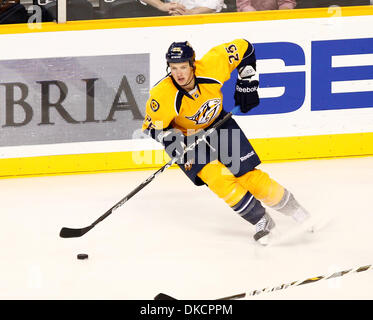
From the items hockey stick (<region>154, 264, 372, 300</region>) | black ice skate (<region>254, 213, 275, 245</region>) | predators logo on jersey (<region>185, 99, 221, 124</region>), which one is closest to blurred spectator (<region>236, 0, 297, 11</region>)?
predators logo on jersey (<region>185, 99, 221, 124</region>)

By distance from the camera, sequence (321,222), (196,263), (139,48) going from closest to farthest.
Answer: (196,263) → (321,222) → (139,48)

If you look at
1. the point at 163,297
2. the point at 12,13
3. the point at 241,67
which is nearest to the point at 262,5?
the point at 241,67

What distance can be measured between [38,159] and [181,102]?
1738 mm

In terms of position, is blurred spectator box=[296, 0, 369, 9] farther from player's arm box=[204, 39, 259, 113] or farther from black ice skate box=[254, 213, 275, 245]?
black ice skate box=[254, 213, 275, 245]

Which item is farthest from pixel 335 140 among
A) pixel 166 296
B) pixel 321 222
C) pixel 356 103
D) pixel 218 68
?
pixel 166 296

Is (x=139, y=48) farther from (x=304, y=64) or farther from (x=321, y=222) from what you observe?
(x=321, y=222)

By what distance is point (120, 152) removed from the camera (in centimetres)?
655

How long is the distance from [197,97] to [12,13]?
1.83m

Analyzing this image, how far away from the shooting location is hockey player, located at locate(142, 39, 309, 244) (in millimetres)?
5023

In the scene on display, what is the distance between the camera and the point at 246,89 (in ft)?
17.1

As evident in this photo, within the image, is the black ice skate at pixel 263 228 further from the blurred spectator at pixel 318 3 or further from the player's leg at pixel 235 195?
the blurred spectator at pixel 318 3

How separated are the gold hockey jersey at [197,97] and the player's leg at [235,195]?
263 millimetres

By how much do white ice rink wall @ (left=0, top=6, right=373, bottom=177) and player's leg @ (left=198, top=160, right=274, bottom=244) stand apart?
149 centimetres

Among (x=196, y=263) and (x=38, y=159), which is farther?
(x=38, y=159)
